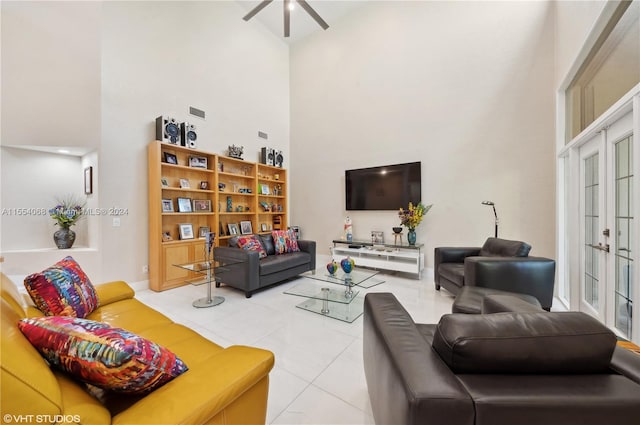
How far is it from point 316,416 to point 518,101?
472 cm

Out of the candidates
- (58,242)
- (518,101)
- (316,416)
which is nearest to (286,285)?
(316,416)

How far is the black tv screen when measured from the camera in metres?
4.45

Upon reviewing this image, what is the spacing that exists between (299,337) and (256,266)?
4.13ft

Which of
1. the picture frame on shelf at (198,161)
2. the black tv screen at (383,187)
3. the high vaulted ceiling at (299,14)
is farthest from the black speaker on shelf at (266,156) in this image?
the high vaulted ceiling at (299,14)

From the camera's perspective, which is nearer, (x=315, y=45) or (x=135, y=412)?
(x=135, y=412)

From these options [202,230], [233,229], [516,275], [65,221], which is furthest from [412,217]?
[65,221]

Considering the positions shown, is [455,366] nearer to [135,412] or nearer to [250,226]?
[135,412]

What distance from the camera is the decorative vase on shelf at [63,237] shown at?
3.46 m

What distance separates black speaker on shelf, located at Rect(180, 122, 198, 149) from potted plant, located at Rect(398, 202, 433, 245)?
12.1 ft

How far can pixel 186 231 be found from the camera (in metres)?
4.04

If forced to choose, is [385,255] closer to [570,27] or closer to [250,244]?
[250,244]

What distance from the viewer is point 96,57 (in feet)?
10.7

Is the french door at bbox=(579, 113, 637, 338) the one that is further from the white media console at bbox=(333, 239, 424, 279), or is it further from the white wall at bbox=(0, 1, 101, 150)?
the white wall at bbox=(0, 1, 101, 150)

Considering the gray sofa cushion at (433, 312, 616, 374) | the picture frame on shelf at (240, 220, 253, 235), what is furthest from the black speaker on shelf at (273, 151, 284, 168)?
the gray sofa cushion at (433, 312, 616, 374)
